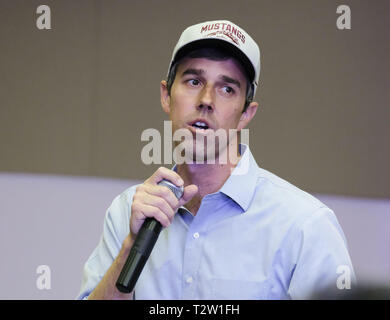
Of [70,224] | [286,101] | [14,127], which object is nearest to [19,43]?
[14,127]

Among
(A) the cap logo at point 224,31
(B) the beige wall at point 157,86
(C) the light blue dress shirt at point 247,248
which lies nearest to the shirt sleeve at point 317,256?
(C) the light blue dress shirt at point 247,248

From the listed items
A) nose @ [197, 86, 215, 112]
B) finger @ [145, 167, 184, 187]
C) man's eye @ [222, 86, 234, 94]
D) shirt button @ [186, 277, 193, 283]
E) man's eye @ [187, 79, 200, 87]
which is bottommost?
shirt button @ [186, 277, 193, 283]

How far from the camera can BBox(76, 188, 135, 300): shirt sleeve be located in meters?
1.40

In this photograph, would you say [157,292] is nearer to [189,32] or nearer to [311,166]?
[189,32]

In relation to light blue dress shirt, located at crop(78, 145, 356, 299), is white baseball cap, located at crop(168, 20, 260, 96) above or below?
above

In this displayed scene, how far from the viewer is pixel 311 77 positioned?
2699 mm

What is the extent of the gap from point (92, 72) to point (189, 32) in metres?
1.88

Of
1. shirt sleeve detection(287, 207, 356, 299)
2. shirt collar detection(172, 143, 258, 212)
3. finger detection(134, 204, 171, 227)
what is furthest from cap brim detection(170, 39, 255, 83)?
finger detection(134, 204, 171, 227)

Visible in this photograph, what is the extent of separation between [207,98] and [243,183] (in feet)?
0.75

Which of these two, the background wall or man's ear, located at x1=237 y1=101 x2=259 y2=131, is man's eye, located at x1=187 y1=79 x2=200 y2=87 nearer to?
man's ear, located at x1=237 y1=101 x2=259 y2=131

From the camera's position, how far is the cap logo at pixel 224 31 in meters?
1.35

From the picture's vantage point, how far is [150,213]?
996mm

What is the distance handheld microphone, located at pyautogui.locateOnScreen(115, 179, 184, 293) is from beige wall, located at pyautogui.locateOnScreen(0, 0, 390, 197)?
1.78 m

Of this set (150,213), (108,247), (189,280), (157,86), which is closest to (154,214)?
(150,213)
